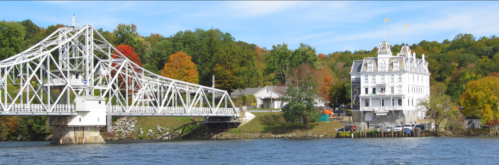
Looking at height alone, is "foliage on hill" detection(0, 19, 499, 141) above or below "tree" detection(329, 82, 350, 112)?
above

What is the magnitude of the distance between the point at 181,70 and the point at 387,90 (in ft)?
130

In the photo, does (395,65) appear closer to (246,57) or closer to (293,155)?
(246,57)

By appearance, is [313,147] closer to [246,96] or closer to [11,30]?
[246,96]

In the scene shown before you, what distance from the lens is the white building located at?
85500 millimetres

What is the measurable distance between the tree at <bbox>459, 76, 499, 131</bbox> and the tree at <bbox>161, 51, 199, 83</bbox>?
163 ft

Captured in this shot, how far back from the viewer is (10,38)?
103312 millimetres

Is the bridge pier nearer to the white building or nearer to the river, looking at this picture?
the river

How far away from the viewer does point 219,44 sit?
106 metres

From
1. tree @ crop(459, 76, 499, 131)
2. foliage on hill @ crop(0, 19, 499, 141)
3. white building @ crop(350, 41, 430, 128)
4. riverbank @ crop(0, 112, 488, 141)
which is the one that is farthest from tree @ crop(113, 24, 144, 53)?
tree @ crop(459, 76, 499, 131)

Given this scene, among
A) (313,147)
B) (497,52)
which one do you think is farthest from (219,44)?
(497,52)

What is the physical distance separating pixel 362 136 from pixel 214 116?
945 inches

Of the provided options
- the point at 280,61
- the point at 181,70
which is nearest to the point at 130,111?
the point at 181,70

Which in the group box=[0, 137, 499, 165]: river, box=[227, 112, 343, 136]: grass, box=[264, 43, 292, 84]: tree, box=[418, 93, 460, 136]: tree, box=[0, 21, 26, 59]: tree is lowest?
box=[0, 137, 499, 165]: river

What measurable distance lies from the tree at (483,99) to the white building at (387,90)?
390 inches
